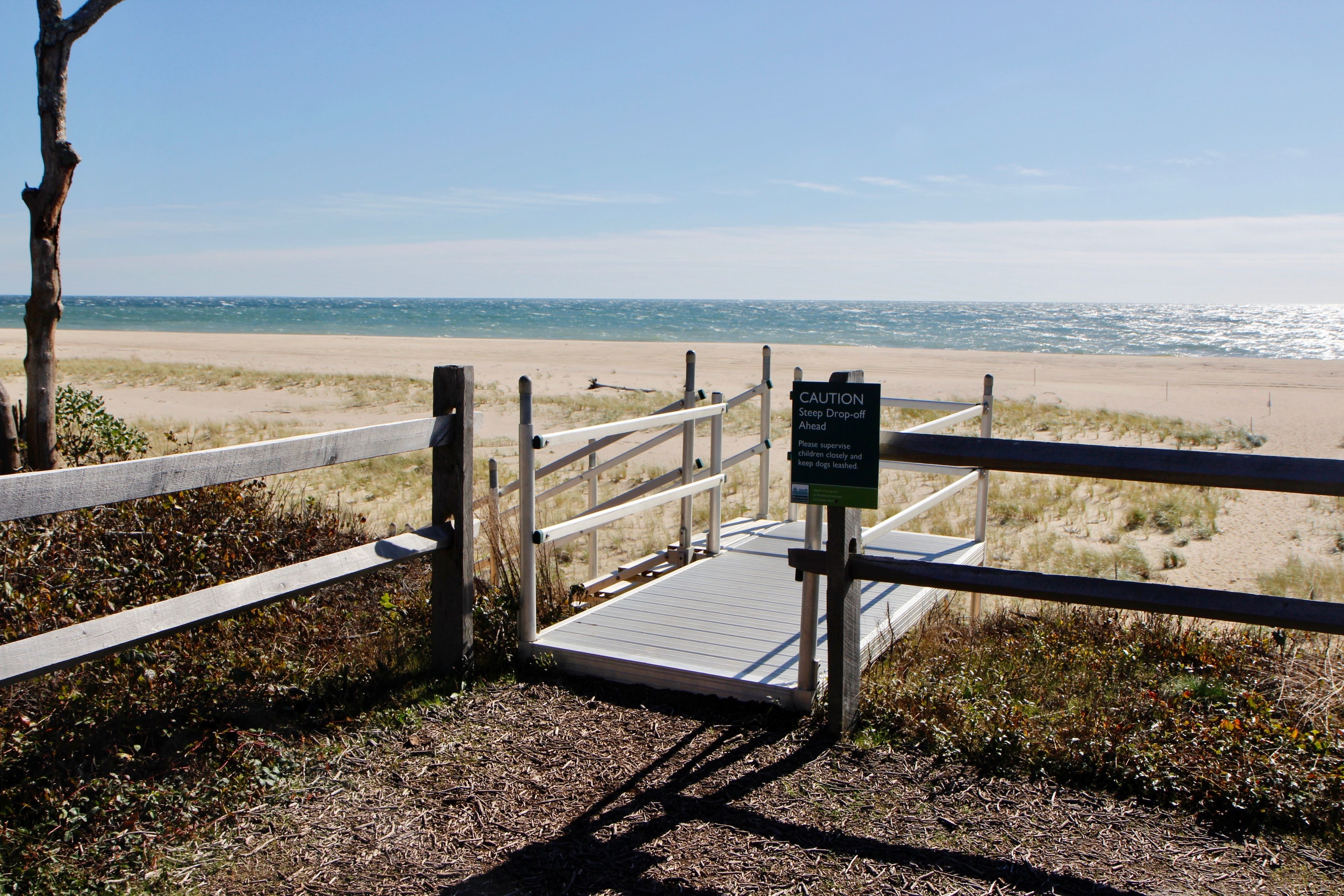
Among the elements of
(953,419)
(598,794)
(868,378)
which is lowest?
(598,794)

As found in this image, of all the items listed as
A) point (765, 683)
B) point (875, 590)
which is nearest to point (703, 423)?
point (875, 590)

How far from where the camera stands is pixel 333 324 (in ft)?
282

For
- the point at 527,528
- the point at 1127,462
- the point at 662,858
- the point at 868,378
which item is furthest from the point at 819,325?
the point at 662,858

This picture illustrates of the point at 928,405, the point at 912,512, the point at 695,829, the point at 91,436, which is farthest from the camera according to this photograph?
the point at 91,436

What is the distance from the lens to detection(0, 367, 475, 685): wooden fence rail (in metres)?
3.12

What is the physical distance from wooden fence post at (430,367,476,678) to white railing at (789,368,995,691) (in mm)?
1643

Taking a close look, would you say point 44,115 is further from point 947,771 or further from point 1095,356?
point 1095,356

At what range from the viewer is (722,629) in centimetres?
554

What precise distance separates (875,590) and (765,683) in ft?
6.95

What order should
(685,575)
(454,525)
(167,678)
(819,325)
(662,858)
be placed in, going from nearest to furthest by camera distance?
(662,858), (167,678), (454,525), (685,575), (819,325)

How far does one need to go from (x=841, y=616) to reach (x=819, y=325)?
312 feet

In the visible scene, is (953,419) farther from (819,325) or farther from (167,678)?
(819,325)

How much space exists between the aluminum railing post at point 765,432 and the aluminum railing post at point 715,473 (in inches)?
40.0

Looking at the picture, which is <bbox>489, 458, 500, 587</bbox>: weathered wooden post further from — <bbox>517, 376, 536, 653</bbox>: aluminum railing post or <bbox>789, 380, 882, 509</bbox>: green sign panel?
<bbox>789, 380, 882, 509</bbox>: green sign panel
